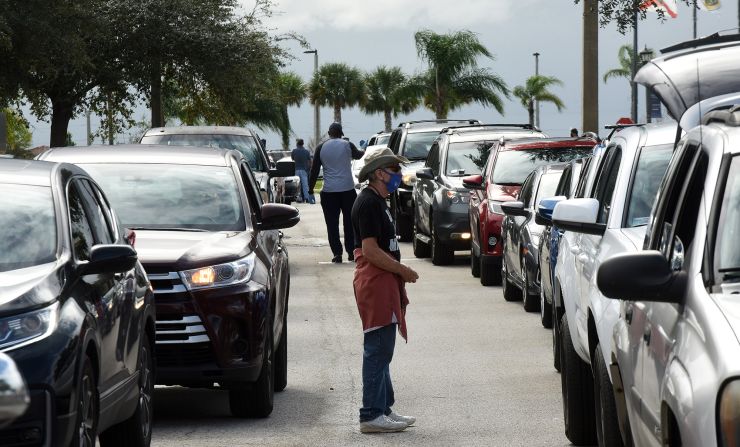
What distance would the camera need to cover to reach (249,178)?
11.5 meters

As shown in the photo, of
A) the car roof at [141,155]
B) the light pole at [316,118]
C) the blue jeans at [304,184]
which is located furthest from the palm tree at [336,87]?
the car roof at [141,155]

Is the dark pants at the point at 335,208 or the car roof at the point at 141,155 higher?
the car roof at the point at 141,155

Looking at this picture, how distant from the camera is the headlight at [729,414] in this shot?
414cm

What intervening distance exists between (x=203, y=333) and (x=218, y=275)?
1.24ft

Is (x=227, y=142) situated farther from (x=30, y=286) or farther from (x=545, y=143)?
(x=30, y=286)

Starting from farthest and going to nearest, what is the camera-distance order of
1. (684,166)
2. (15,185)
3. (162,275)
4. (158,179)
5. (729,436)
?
(158,179), (162,275), (15,185), (684,166), (729,436)

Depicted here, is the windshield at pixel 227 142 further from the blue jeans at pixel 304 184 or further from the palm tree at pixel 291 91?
the palm tree at pixel 291 91

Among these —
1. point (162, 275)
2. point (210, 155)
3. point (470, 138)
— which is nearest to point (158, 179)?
point (210, 155)

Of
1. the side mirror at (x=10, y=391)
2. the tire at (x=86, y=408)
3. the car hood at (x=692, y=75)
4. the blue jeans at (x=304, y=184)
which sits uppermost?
the car hood at (x=692, y=75)

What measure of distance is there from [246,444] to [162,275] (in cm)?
118

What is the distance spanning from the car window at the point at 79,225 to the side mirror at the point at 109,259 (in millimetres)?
143

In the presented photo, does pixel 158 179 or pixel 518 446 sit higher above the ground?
pixel 158 179

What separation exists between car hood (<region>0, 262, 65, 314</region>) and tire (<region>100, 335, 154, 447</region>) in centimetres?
146

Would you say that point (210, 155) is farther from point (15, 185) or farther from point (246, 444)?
point (15, 185)
